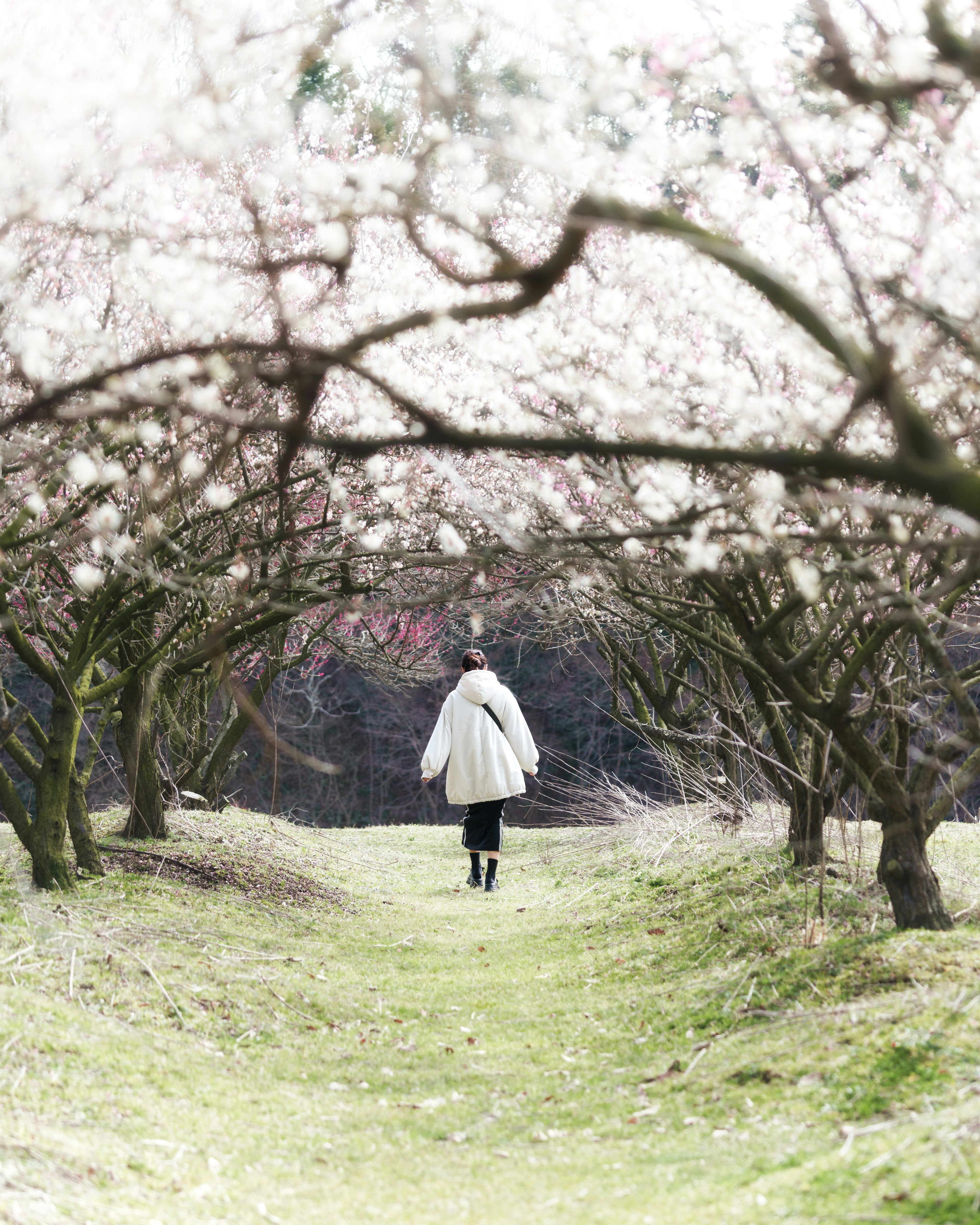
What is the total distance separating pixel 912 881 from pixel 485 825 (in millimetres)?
4358

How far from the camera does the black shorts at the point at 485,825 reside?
8.42 meters

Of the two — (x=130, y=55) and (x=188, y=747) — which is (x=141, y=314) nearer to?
(x=130, y=55)

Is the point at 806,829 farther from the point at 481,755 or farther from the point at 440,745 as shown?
the point at 440,745

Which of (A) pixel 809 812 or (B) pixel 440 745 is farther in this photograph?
(B) pixel 440 745

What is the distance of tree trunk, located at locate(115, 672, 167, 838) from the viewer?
7.37 m

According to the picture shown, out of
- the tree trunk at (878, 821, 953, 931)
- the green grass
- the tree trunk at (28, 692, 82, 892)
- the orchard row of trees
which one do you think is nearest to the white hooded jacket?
the green grass

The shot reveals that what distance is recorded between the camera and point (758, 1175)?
2740mm

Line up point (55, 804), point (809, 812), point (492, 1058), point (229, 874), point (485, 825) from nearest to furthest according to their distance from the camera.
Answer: point (492, 1058) < point (809, 812) < point (55, 804) < point (229, 874) < point (485, 825)

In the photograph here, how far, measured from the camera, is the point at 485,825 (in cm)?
849

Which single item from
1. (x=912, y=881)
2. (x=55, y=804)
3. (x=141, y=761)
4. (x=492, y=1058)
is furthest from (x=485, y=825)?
(x=912, y=881)

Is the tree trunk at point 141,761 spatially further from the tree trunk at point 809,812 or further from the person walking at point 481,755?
the tree trunk at point 809,812

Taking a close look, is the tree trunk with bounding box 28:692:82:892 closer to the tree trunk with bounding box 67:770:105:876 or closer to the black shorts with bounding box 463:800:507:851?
the tree trunk with bounding box 67:770:105:876

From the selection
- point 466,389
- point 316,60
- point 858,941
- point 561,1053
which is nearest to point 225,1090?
point 561,1053

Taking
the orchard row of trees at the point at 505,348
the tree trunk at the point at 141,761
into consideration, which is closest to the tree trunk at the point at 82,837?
the orchard row of trees at the point at 505,348
